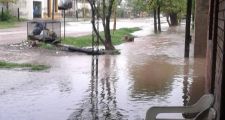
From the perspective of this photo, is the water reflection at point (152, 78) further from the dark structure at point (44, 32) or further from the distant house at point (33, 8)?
the distant house at point (33, 8)

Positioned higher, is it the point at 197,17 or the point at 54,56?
the point at 197,17

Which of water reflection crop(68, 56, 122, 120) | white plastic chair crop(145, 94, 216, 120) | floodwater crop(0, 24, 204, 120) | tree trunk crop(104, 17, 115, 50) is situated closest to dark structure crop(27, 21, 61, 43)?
tree trunk crop(104, 17, 115, 50)

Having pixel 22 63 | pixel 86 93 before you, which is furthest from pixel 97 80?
pixel 22 63

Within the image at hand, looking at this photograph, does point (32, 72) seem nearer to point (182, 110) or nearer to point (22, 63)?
point (22, 63)

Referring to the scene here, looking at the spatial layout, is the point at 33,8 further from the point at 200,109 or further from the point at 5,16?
the point at 200,109

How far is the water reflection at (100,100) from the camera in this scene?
33.1 ft

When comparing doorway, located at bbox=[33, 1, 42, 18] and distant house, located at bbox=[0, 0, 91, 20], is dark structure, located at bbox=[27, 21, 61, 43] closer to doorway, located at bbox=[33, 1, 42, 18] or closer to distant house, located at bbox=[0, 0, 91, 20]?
distant house, located at bbox=[0, 0, 91, 20]

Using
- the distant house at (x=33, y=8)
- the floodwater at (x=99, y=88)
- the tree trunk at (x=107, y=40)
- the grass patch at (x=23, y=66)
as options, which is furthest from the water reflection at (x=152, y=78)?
the distant house at (x=33, y=8)

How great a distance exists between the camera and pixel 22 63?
19.5 m

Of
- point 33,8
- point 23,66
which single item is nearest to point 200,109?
point 23,66

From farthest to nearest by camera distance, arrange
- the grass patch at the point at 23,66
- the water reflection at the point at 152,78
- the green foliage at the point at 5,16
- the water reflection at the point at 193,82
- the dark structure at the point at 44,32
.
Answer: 1. the green foliage at the point at 5,16
2. the dark structure at the point at 44,32
3. the grass patch at the point at 23,66
4. the water reflection at the point at 152,78
5. the water reflection at the point at 193,82

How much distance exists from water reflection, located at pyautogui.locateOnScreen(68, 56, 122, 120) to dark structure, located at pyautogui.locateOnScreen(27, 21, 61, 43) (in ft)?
35.7

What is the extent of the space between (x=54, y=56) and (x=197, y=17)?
6075mm

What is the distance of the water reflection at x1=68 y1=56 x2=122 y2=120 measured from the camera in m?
10.1
